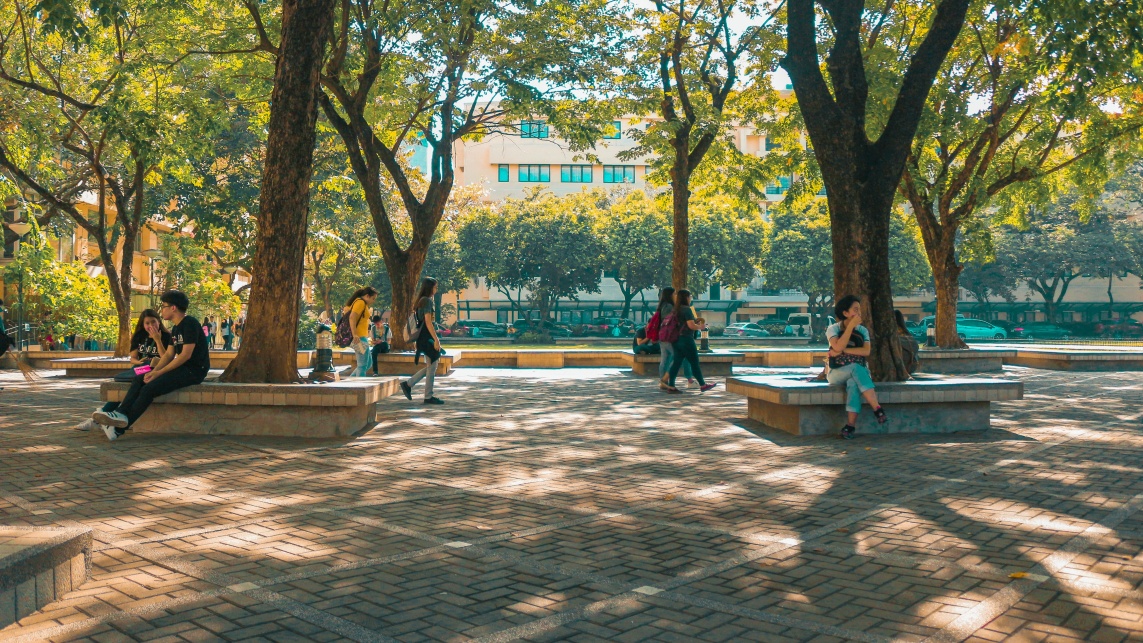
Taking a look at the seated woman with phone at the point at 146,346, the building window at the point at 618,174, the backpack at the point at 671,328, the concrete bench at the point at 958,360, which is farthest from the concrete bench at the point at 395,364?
the building window at the point at 618,174

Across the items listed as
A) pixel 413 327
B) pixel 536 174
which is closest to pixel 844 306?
pixel 413 327

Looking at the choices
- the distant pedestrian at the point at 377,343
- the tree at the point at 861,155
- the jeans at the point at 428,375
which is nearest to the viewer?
the tree at the point at 861,155

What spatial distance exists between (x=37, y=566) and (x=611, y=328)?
58393mm

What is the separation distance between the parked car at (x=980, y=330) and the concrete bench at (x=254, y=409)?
50.5m

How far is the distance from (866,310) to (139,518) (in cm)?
774

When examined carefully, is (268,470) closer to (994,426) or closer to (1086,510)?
(1086,510)

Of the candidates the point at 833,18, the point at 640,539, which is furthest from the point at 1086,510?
the point at 833,18

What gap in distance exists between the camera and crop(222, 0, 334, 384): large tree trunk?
10234mm

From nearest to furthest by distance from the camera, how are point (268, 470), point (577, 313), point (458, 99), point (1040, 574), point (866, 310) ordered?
point (1040, 574)
point (268, 470)
point (866, 310)
point (458, 99)
point (577, 313)

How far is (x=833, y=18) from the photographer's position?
11.4 meters

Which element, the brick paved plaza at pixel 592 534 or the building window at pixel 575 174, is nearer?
the brick paved plaza at pixel 592 534

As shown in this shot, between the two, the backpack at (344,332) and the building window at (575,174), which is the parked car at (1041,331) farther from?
the backpack at (344,332)

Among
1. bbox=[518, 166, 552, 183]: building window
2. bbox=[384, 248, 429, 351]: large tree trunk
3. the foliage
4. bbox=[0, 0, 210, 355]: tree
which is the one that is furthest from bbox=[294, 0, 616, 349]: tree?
bbox=[518, 166, 552, 183]: building window

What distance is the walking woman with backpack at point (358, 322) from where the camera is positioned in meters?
16.1
